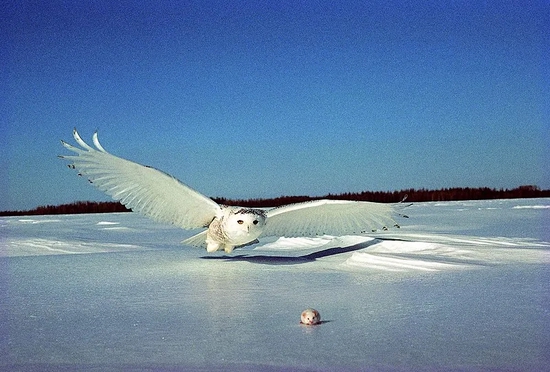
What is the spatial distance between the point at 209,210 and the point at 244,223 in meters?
0.62

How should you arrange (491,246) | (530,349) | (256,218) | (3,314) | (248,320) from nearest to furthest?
(530,349)
(248,320)
(3,314)
(256,218)
(491,246)

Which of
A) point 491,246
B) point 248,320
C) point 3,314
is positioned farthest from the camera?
point 491,246

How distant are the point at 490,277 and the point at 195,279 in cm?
225

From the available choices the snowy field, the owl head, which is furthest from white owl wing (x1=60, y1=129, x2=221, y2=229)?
the snowy field

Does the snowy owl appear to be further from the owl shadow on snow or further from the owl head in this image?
the owl shadow on snow

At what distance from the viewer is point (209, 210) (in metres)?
5.89

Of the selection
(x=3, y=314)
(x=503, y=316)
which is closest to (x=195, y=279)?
(x=3, y=314)

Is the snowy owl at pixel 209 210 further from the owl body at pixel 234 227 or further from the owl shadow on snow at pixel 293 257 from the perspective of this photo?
the owl shadow on snow at pixel 293 257

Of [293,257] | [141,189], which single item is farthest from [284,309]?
[141,189]

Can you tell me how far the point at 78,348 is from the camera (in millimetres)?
2535

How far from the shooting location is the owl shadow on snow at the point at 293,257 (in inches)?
222

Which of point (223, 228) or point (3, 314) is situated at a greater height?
point (223, 228)

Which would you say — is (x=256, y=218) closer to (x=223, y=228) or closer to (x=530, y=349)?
(x=223, y=228)

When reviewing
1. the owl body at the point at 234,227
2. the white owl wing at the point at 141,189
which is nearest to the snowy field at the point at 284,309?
the owl body at the point at 234,227
